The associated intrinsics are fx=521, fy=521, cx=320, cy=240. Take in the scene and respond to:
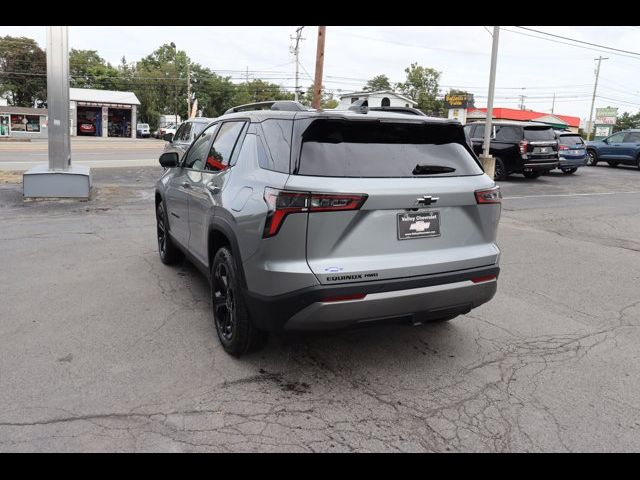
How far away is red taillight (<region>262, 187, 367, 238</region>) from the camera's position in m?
3.08

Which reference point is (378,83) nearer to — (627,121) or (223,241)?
(627,121)

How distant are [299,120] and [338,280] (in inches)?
41.7

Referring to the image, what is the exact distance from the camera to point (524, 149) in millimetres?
15898

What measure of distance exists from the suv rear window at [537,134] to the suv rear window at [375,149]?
13679 millimetres

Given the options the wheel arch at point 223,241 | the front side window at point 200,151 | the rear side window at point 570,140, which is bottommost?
the wheel arch at point 223,241

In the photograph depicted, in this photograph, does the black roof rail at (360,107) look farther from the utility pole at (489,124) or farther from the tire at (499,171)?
the tire at (499,171)

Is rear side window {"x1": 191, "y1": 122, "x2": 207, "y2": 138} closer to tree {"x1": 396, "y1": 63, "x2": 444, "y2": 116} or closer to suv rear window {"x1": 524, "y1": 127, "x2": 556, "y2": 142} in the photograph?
suv rear window {"x1": 524, "y1": 127, "x2": 556, "y2": 142}

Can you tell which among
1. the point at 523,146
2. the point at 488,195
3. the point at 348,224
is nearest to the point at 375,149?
the point at 348,224

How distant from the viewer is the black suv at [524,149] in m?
15.9

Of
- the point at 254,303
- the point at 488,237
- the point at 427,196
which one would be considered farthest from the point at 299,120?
the point at 488,237

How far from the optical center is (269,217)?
10.4 feet

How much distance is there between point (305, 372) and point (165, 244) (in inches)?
124

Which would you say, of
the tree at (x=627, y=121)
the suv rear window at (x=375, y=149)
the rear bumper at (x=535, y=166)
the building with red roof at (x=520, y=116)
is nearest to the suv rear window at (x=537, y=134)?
the rear bumper at (x=535, y=166)
